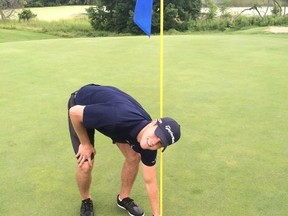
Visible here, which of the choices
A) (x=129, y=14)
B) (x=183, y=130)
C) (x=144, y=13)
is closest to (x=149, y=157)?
(x=144, y=13)

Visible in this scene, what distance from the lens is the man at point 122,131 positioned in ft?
8.03

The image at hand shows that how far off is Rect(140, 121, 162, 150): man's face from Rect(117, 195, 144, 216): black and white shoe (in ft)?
2.45

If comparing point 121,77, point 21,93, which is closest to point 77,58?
point 121,77

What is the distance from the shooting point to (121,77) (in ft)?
23.5

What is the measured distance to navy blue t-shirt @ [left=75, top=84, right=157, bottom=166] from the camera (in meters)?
2.62

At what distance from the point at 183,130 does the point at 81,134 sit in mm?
2036

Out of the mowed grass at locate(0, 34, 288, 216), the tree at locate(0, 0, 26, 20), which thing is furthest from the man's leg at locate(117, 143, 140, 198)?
the tree at locate(0, 0, 26, 20)

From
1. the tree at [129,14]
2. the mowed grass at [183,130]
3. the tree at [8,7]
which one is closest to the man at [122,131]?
the mowed grass at [183,130]

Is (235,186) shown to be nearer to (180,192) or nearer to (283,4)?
(180,192)

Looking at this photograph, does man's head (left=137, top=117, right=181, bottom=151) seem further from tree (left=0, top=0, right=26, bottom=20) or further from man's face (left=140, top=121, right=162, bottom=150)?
tree (left=0, top=0, right=26, bottom=20)

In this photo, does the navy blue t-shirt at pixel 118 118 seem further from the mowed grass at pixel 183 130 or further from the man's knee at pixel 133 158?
the mowed grass at pixel 183 130

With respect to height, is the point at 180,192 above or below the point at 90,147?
below

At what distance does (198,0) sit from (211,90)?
928 inches

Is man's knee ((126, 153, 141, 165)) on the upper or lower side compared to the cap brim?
lower
